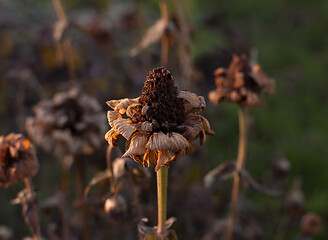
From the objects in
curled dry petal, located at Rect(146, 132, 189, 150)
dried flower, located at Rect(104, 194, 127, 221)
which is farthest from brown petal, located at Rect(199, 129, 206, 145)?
dried flower, located at Rect(104, 194, 127, 221)

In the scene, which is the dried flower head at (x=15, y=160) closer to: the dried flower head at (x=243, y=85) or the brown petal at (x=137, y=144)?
the brown petal at (x=137, y=144)

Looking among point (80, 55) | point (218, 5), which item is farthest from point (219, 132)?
point (218, 5)

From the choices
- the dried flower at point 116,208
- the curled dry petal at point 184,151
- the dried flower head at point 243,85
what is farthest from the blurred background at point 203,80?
the curled dry petal at point 184,151

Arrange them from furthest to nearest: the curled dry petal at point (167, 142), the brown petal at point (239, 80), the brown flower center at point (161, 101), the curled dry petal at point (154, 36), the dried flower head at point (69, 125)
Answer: the curled dry petal at point (154, 36)
the dried flower head at point (69, 125)
the brown petal at point (239, 80)
the brown flower center at point (161, 101)
the curled dry petal at point (167, 142)

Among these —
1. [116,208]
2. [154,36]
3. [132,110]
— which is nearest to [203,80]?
[154,36]

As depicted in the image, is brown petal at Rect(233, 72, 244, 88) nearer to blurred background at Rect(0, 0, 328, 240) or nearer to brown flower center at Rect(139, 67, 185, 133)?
blurred background at Rect(0, 0, 328, 240)

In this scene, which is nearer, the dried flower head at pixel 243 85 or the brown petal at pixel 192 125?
the brown petal at pixel 192 125

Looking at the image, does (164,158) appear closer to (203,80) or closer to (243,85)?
(243,85)
